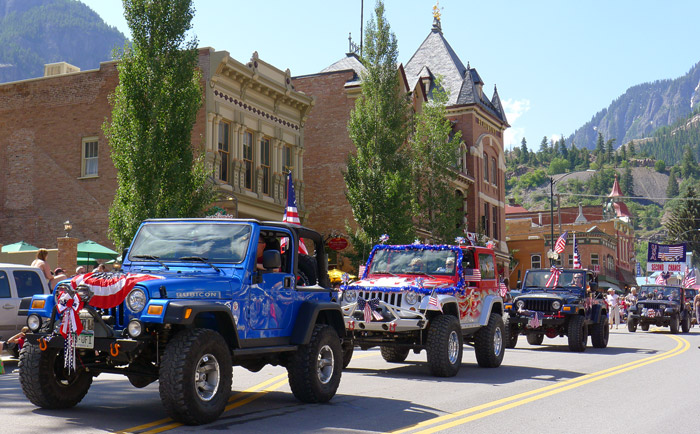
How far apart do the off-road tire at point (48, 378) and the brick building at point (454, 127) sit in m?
26.2

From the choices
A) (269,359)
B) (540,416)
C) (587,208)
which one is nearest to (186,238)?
(269,359)

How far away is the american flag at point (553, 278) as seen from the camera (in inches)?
819

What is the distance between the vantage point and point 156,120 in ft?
68.5

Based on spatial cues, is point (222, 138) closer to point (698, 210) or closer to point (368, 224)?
point (368, 224)

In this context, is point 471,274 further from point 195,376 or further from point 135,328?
point 135,328

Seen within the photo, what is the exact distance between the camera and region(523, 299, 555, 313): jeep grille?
19547mm

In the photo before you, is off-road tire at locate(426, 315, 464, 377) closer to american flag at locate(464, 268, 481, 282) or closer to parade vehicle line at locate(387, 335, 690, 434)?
american flag at locate(464, 268, 481, 282)

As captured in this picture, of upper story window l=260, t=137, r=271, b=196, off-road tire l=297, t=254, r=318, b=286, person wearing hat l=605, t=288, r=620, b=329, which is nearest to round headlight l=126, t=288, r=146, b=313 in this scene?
off-road tire l=297, t=254, r=318, b=286

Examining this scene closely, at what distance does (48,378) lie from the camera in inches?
318

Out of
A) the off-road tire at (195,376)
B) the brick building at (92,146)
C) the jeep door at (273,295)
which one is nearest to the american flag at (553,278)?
the brick building at (92,146)

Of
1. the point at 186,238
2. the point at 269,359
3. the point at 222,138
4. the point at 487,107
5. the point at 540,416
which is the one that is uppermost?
the point at 487,107

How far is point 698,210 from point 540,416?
277 feet

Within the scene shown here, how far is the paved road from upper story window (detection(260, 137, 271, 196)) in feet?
56.6

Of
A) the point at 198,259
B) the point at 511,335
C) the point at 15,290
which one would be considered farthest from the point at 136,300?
the point at 511,335
